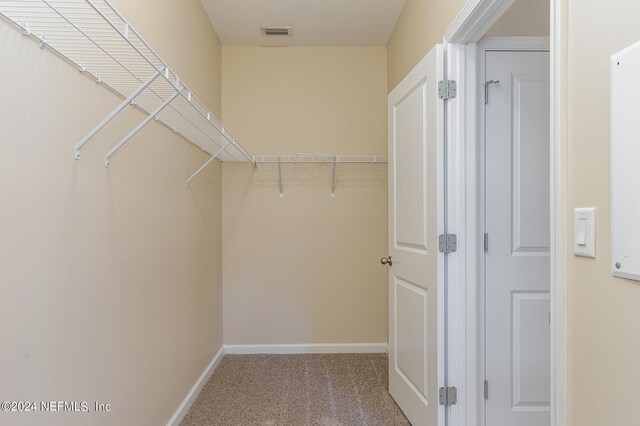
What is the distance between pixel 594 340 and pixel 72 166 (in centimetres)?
155

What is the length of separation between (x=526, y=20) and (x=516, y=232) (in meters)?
1.06

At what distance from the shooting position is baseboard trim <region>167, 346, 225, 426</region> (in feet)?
6.98

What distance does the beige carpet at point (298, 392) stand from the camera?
2.24 metres

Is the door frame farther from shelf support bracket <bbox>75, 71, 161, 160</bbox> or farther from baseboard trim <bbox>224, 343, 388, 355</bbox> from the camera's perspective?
baseboard trim <bbox>224, 343, 388, 355</bbox>

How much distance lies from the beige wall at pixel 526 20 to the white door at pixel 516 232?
13cm

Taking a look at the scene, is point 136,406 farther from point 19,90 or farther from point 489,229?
point 489,229

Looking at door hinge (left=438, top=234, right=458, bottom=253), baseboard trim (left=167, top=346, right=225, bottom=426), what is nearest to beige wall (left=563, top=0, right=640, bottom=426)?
door hinge (left=438, top=234, right=458, bottom=253)

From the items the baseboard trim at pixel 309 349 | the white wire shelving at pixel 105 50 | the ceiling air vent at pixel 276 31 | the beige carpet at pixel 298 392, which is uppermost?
the ceiling air vent at pixel 276 31

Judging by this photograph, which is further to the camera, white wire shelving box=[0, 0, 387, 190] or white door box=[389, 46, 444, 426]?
white door box=[389, 46, 444, 426]

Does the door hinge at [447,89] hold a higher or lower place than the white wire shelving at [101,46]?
higher

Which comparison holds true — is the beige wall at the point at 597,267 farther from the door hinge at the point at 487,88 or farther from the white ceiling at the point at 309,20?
the white ceiling at the point at 309,20

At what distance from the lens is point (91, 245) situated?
134 cm

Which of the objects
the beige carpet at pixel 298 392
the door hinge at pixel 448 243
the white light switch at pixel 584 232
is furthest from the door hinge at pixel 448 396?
the white light switch at pixel 584 232

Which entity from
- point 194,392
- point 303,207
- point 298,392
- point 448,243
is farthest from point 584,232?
point 303,207
